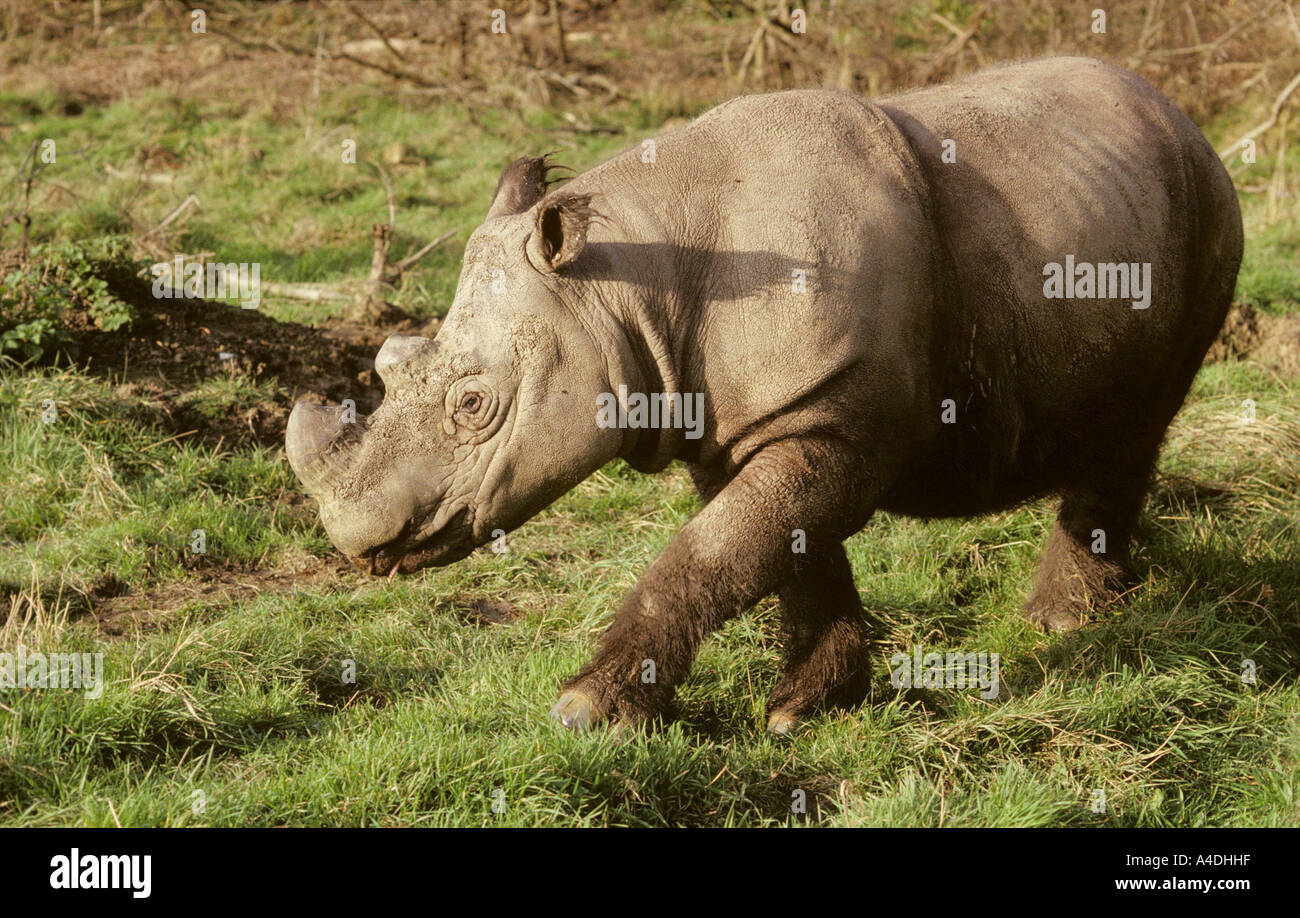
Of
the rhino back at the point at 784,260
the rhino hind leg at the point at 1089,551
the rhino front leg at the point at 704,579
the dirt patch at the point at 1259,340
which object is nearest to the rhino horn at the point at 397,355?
the rhino back at the point at 784,260

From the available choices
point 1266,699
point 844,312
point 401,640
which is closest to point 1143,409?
point 1266,699

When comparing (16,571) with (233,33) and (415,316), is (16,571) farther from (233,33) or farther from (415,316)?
(233,33)

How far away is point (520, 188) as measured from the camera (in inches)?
193

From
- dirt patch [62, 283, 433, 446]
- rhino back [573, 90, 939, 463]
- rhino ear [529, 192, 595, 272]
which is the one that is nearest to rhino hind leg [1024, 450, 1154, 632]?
rhino back [573, 90, 939, 463]

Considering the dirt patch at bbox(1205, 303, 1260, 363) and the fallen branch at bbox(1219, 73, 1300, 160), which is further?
the fallen branch at bbox(1219, 73, 1300, 160)

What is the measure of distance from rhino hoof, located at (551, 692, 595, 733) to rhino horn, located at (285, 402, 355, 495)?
1.08 metres

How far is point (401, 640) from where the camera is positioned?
5.71 m

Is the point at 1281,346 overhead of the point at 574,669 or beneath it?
overhead

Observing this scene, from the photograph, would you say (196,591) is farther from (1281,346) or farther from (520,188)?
(1281,346)

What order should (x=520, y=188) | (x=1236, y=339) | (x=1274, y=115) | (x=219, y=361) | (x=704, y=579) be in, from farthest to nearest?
(x=1274, y=115) → (x=1236, y=339) → (x=219, y=361) → (x=520, y=188) → (x=704, y=579)

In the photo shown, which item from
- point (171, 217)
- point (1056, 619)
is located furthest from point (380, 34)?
point (1056, 619)

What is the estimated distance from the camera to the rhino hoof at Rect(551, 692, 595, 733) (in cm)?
431

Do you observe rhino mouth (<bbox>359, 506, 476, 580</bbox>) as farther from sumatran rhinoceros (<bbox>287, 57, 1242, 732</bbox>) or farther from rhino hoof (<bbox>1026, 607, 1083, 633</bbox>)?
rhino hoof (<bbox>1026, 607, 1083, 633</bbox>)

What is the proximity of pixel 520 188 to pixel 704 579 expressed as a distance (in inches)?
66.2
